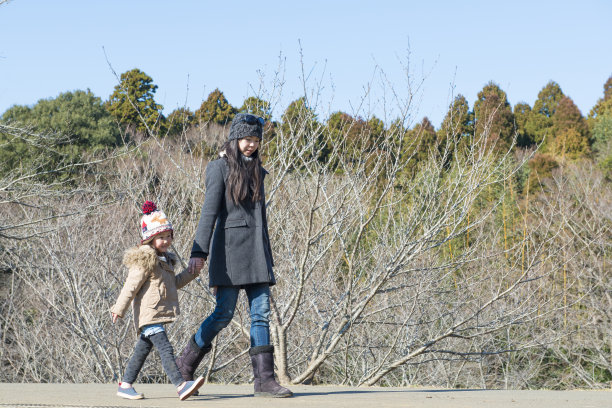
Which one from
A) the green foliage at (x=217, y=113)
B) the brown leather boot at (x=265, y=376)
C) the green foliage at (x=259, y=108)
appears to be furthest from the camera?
the green foliage at (x=217, y=113)

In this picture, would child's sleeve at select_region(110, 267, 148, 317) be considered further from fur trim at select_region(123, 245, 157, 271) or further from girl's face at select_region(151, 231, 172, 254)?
girl's face at select_region(151, 231, 172, 254)

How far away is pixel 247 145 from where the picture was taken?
14.5ft

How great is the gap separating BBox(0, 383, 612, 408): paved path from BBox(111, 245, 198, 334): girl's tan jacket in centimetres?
49

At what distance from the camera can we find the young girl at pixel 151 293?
13.6 feet

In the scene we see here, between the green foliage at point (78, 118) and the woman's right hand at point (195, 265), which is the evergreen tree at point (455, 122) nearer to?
the woman's right hand at point (195, 265)

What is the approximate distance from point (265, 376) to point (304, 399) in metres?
0.27

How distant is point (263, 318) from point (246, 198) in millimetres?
740

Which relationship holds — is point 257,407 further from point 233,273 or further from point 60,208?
point 60,208

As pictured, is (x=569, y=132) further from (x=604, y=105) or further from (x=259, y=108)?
(x=259, y=108)

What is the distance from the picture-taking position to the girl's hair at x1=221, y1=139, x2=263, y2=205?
4285 millimetres

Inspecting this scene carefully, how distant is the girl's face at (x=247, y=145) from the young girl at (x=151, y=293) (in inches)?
25.3

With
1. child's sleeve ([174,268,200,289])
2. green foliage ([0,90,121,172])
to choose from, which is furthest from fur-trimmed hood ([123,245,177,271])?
green foliage ([0,90,121,172])

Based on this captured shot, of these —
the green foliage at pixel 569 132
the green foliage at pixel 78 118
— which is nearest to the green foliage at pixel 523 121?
the green foliage at pixel 569 132

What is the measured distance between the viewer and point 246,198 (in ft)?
14.2
